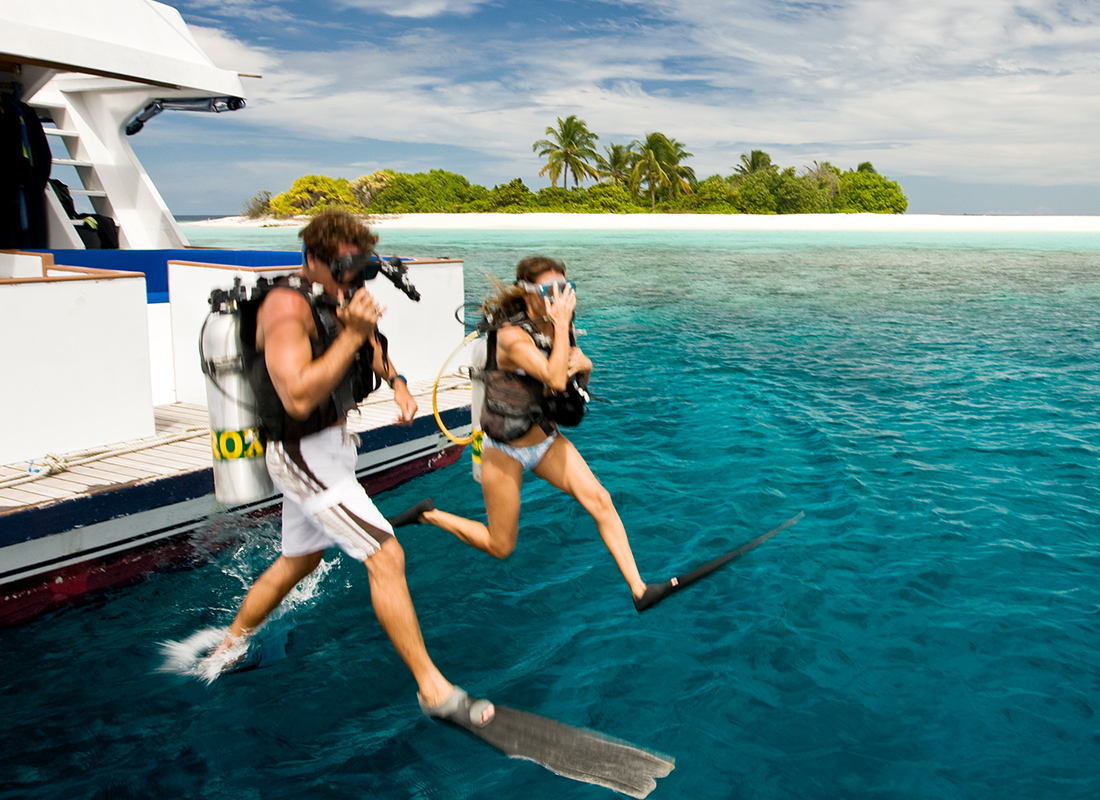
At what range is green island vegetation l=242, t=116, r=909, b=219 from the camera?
245 feet

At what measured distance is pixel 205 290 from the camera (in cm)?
611

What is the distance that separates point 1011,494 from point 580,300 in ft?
54.3

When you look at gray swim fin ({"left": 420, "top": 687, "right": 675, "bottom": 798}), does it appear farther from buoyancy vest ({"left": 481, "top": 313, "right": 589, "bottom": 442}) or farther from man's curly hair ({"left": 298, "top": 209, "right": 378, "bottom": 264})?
man's curly hair ({"left": 298, "top": 209, "right": 378, "bottom": 264})

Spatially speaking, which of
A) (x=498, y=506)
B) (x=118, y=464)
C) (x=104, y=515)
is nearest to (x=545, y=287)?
(x=498, y=506)

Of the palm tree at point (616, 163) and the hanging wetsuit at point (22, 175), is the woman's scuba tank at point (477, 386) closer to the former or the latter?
the hanging wetsuit at point (22, 175)

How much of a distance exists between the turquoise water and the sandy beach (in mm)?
61458

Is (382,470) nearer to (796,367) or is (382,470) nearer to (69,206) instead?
(69,206)

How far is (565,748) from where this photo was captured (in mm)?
3465

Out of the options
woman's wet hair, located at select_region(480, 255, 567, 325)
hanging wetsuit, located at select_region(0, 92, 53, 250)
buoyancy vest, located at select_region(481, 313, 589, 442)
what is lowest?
buoyancy vest, located at select_region(481, 313, 589, 442)

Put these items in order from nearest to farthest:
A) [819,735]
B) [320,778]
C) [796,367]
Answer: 1. [320,778]
2. [819,735]
3. [796,367]

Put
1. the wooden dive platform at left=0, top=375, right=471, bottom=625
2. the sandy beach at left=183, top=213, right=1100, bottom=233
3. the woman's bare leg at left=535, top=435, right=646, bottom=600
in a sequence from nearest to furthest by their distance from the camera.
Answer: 1. the woman's bare leg at left=535, top=435, right=646, bottom=600
2. the wooden dive platform at left=0, top=375, right=471, bottom=625
3. the sandy beach at left=183, top=213, right=1100, bottom=233

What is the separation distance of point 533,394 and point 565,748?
5.46ft

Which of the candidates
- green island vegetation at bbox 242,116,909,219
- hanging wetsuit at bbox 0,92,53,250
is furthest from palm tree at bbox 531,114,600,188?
hanging wetsuit at bbox 0,92,53,250

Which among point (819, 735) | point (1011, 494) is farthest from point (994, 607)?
point (1011, 494)
